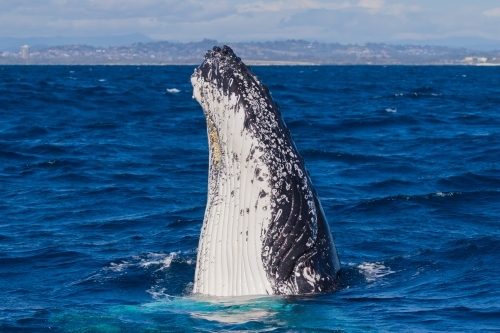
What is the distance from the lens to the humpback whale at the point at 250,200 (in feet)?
24.1

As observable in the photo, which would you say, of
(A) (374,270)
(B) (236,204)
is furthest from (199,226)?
(B) (236,204)

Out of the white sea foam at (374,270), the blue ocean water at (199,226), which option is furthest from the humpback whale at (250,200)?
the white sea foam at (374,270)

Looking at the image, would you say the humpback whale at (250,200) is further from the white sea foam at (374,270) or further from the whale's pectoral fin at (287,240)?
the white sea foam at (374,270)

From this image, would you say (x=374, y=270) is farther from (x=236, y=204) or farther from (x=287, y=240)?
(x=236, y=204)

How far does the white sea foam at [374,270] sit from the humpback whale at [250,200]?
1.95 m

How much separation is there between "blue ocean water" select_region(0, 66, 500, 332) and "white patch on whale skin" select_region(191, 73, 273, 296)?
0.23 m

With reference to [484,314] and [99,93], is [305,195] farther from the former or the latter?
[99,93]

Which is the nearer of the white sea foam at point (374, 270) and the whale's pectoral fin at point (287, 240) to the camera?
the whale's pectoral fin at point (287, 240)

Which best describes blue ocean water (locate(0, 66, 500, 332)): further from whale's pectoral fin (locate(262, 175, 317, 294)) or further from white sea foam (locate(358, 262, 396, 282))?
whale's pectoral fin (locate(262, 175, 317, 294))

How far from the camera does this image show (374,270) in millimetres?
9711

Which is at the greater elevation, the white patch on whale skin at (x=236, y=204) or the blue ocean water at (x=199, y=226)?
the white patch on whale skin at (x=236, y=204)

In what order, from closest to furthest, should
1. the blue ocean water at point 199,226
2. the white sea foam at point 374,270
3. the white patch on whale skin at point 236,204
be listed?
1. the white patch on whale skin at point 236,204
2. the blue ocean water at point 199,226
3. the white sea foam at point 374,270

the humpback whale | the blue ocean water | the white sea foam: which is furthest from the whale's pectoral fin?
the white sea foam

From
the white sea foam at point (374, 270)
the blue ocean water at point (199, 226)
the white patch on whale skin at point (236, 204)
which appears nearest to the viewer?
the white patch on whale skin at point (236, 204)
